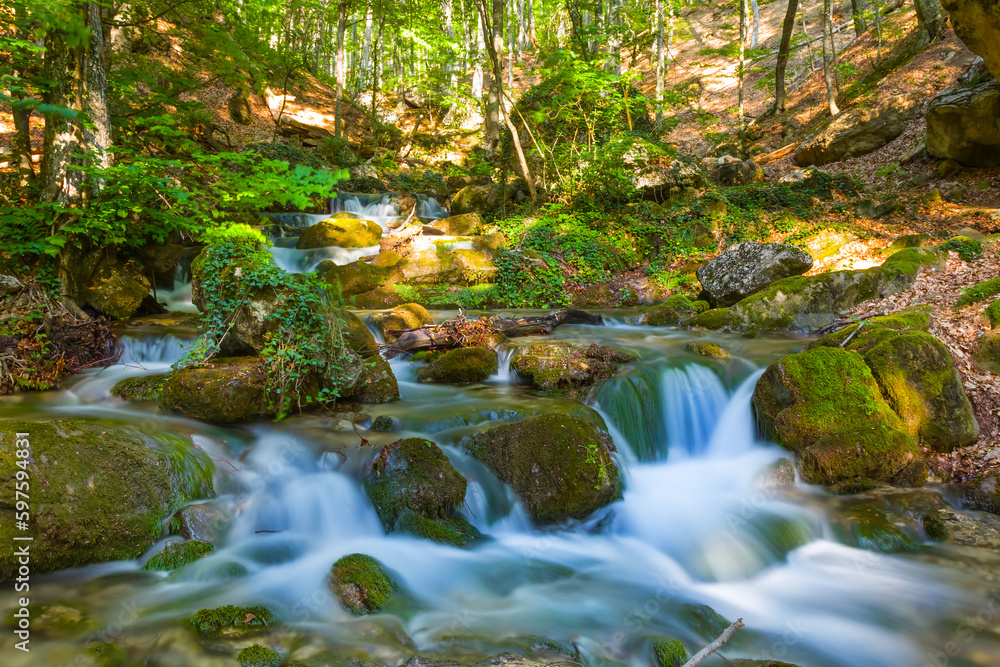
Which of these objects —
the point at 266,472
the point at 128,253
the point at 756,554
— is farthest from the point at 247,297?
the point at 756,554

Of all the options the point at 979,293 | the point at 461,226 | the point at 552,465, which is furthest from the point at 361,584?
the point at 461,226

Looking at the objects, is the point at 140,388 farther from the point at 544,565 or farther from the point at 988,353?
the point at 988,353

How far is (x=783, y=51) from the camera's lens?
17047 mm

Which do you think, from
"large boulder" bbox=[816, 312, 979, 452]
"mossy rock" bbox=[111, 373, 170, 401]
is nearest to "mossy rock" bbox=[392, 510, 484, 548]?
"mossy rock" bbox=[111, 373, 170, 401]

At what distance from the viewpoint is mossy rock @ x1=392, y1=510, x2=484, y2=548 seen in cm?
406

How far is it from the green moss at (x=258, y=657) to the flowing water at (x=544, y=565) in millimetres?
81

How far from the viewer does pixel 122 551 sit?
3518 millimetres

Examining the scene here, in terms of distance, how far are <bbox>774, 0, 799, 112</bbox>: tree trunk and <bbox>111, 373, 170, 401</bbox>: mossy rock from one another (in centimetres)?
1880

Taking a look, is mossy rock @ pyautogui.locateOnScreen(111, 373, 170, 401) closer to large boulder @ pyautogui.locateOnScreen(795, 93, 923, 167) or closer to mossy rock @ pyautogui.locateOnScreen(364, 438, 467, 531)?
mossy rock @ pyautogui.locateOnScreen(364, 438, 467, 531)

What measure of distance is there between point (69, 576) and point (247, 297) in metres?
2.78

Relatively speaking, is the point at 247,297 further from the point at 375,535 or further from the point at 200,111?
the point at 200,111

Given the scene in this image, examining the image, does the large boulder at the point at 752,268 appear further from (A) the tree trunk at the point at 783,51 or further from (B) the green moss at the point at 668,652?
(A) the tree trunk at the point at 783,51

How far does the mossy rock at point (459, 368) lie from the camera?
6621mm

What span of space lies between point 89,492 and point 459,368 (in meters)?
3.89
